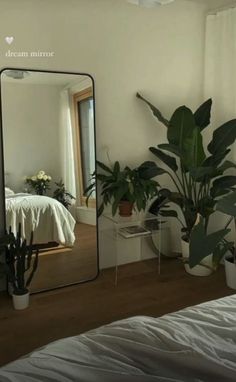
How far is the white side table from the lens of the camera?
282 centimetres

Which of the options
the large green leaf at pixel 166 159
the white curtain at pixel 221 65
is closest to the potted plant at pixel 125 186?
the large green leaf at pixel 166 159

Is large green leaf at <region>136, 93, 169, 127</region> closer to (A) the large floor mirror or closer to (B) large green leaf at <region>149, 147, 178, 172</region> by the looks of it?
(B) large green leaf at <region>149, 147, 178, 172</region>

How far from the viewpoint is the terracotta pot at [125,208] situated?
2.86 metres

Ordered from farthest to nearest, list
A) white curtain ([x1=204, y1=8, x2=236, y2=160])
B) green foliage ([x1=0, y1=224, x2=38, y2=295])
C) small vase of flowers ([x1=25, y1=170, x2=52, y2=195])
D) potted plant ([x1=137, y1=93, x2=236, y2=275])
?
1. white curtain ([x1=204, y1=8, x2=236, y2=160])
2. potted plant ([x1=137, y1=93, x2=236, y2=275])
3. small vase of flowers ([x1=25, y1=170, x2=52, y2=195])
4. green foliage ([x1=0, y1=224, x2=38, y2=295])

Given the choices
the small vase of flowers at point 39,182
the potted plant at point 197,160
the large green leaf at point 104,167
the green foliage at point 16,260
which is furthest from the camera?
the large green leaf at point 104,167

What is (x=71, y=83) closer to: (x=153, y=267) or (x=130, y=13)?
(x=130, y=13)

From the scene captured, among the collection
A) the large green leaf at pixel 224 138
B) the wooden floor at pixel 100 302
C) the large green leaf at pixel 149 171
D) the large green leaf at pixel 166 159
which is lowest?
the wooden floor at pixel 100 302

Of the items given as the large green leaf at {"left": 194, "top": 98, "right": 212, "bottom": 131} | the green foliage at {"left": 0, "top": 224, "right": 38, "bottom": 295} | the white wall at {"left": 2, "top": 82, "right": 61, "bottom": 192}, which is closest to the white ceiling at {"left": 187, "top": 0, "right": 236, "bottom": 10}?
the large green leaf at {"left": 194, "top": 98, "right": 212, "bottom": 131}

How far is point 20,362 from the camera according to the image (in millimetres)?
897

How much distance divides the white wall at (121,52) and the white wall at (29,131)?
20cm

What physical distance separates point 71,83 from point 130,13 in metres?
0.83

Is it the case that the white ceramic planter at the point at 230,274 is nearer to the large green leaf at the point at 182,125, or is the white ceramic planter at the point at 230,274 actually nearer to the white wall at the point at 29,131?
the large green leaf at the point at 182,125

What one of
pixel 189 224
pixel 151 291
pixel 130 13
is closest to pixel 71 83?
pixel 130 13

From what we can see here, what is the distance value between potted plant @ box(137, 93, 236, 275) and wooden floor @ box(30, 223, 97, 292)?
0.74 meters
